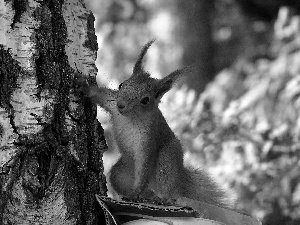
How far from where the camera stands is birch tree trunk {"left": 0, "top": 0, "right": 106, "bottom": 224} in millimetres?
1099

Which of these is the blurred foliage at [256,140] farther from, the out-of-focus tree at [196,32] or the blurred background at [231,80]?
the out-of-focus tree at [196,32]

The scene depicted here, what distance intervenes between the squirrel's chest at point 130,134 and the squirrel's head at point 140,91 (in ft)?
0.13

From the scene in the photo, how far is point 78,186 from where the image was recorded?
3.93 ft

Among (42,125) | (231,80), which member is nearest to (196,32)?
(231,80)

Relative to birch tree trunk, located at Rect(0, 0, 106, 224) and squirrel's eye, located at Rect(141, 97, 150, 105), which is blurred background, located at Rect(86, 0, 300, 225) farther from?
birch tree trunk, located at Rect(0, 0, 106, 224)

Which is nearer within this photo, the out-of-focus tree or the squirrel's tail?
the squirrel's tail

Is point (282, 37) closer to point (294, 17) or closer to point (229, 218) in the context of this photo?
point (294, 17)

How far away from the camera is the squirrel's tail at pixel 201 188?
1.71m

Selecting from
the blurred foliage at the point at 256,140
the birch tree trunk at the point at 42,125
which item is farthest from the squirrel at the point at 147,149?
the blurred foliage at the point at 256,140

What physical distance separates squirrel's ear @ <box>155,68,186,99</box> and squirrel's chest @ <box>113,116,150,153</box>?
12 cm

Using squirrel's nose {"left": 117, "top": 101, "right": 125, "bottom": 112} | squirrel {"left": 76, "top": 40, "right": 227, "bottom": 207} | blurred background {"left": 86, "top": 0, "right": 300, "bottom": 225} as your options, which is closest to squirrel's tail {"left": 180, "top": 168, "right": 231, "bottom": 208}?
squirrel {"left": 76, "top": 40, "right": 227, "bottom": 207}

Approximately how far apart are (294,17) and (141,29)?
5.38ft

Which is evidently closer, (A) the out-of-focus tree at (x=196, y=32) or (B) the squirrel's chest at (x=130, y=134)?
(B) the squirrel's chest at (x=130, y=134)

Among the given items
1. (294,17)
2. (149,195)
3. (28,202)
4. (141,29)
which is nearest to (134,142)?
(149,195)
